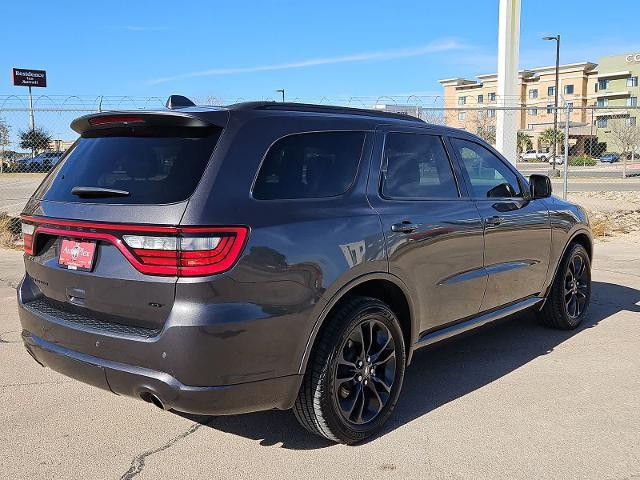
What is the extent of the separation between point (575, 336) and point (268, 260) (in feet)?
12.2

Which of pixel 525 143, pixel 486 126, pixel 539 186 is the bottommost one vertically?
pixel 539 186

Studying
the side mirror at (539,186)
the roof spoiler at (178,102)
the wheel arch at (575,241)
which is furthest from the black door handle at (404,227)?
the wheel arch at (575,241)

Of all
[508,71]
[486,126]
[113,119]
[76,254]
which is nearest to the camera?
[76,254]

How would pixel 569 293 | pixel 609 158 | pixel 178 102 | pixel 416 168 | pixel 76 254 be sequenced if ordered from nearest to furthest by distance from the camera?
pixel 76 254 → pixel 178 102 → pixel 416 168 → pixel 569 293 → pixel 609 158

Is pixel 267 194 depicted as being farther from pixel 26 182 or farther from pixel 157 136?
pixel 26 182

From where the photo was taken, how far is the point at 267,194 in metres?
2.98

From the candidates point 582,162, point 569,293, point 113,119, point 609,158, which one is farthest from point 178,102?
point 609,158

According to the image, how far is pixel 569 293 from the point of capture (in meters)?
5.60

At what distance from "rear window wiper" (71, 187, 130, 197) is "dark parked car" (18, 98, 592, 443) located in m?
0.01

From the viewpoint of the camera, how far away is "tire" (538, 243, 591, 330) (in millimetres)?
5438

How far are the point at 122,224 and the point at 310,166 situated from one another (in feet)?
3.35

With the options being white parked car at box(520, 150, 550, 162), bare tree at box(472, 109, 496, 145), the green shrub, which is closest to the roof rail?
bare tree at box(472, 109, 496, 145)

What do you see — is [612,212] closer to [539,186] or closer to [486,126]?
[486,126]

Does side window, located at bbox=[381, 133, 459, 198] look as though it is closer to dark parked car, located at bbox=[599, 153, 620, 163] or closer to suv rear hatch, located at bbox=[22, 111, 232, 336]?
suv rear hatch, located at bbox=[22, 111, 232, 336]
